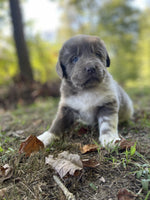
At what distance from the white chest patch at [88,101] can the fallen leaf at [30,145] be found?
0.92 m

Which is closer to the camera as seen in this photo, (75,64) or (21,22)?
(75,64)

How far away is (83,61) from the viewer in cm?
312

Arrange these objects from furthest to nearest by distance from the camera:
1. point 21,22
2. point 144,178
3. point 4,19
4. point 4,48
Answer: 1. point 4,19
2. point 4,48
3. point 21,22
4. point 144,178

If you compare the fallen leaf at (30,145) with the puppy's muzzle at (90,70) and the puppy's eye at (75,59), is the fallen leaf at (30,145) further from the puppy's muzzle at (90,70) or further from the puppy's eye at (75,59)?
the puppy's eye at (75,59)

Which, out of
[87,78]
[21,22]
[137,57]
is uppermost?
[21,22]

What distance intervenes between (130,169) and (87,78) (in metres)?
1.42

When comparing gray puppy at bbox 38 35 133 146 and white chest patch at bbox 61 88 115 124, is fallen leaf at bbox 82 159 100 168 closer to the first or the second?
gray puppy at bbox 38 35 133 146

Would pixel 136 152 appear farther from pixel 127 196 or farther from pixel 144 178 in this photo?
pixel 127 196

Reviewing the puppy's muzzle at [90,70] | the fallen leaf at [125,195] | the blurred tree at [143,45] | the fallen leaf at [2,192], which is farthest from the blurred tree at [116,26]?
the fallen leaf at [2,192]

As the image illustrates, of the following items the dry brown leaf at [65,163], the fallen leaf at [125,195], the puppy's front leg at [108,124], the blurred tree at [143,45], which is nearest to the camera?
the fallen leaf at [125,195]

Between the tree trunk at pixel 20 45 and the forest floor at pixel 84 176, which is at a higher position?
the tree trunk at pixel 20 45

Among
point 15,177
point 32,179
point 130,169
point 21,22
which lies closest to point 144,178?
point 130,169

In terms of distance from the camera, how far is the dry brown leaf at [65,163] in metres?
2.14

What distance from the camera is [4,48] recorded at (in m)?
10.6
